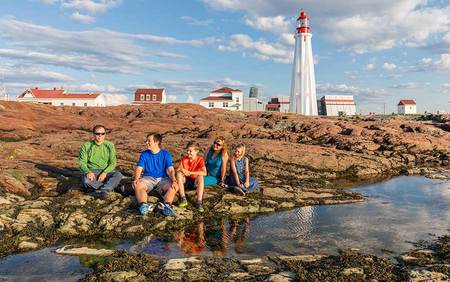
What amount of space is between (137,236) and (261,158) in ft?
37.1

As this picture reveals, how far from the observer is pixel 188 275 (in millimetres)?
6523

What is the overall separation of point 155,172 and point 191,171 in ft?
3.28

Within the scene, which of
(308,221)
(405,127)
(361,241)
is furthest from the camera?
(405,127)

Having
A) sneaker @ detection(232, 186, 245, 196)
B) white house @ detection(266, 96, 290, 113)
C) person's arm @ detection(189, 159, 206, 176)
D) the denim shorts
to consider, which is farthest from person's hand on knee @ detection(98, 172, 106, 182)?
white house @ detection(266, 96, 290, 113)

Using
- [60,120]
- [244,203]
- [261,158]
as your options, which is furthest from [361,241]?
[60,120]

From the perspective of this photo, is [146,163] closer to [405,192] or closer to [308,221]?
[308,221]

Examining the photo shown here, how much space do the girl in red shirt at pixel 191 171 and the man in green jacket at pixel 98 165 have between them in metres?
1.99

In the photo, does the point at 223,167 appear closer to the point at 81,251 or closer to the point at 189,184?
the point at 189,184

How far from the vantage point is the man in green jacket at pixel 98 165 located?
36.4 feet

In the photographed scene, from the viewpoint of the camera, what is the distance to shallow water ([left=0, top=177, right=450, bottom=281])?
719 centimetres

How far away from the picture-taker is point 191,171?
36.4 feet

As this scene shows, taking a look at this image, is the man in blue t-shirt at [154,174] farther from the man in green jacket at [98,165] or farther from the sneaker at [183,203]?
the man in green jacket at [98,165]

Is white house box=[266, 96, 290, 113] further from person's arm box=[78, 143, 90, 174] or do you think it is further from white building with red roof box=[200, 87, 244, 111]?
person's arm box=[78, 143, 90, 174]

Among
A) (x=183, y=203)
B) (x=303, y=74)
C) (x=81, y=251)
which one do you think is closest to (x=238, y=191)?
Result: (x=183, y=203)
